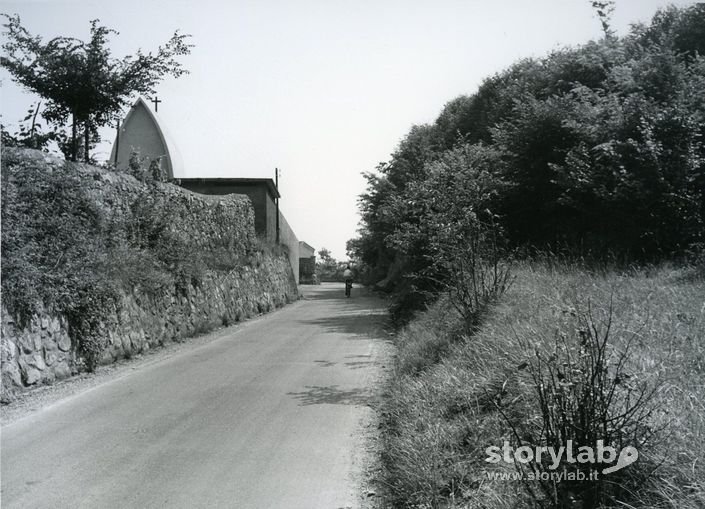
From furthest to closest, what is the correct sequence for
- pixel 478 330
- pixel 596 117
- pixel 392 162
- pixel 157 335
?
pixel 392 162 < pixel 596 117 < pixel 157 335 < pixel 478 330

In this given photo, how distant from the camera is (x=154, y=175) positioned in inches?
Result: 607

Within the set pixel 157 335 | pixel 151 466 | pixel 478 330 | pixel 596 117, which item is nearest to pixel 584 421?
pixel 151 466

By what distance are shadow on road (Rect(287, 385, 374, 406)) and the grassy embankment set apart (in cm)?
43

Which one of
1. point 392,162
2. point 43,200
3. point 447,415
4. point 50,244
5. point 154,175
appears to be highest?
point 392,162

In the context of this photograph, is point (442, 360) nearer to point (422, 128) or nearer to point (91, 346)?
point (91, 346)

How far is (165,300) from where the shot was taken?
13219 millimetres

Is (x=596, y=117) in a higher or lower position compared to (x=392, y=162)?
lower

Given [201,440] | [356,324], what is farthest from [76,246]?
[356,324]

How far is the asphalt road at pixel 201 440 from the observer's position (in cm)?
444

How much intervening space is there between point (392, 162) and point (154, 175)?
15.5 m

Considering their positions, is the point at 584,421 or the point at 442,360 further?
the point at 442,360

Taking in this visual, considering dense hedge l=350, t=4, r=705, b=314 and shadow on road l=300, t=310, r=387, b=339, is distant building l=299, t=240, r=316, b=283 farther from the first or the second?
dense hedge l=350, t=4, r=705, b=314

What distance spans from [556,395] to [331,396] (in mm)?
4975

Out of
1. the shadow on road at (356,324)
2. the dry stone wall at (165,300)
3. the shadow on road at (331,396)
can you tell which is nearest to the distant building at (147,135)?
the dry stone wall at (165,300)
